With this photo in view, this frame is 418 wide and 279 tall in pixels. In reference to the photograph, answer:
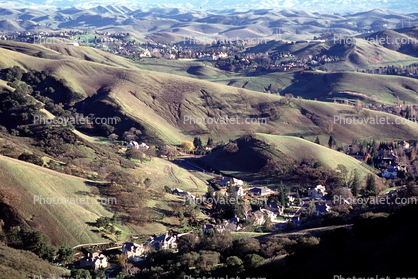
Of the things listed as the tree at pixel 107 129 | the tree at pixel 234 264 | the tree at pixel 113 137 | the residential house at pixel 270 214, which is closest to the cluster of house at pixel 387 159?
the residential house at pixel 270 214

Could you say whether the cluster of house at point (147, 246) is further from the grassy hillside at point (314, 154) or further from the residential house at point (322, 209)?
the grassy hillside at point (314, 154)

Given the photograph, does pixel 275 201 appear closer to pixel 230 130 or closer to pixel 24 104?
pixel 230 130

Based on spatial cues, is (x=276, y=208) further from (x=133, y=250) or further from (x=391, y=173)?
(x=391, y=173)

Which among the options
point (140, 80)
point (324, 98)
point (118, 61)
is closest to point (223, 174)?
point (140, 80)

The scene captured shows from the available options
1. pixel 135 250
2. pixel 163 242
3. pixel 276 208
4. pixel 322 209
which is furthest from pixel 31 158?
pixel 322 209

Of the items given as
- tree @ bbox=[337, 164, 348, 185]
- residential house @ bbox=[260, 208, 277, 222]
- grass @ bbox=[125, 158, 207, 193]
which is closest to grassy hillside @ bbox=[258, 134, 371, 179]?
Answer: tree @ bbox=[337, 164, 348, 185]
